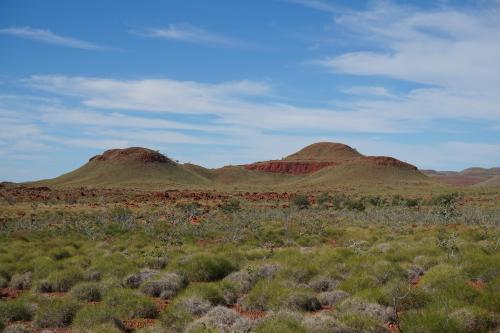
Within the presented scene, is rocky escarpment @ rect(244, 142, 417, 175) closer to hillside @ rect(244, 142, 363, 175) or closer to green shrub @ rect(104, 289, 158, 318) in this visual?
hillside @ rect(244, 142, 363, 175)

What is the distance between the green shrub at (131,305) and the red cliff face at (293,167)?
137874 mm

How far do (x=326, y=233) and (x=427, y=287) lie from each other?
13.3 m

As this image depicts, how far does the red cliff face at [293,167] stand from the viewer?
150m

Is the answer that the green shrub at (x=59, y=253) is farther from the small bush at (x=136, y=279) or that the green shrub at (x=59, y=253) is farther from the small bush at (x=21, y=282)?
the small bush at (x=136, y=279)

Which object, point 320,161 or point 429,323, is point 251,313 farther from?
point 320,161

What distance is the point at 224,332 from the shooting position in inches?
320

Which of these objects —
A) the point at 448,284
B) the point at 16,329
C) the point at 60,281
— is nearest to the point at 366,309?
the point at 448,284

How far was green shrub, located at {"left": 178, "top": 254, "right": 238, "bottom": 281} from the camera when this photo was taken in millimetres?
13781

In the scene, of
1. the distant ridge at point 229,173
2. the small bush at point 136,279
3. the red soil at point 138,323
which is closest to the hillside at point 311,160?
the distant ridge at point 229,173

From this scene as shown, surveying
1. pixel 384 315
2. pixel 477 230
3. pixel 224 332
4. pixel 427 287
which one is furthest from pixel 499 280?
pixel 477 230

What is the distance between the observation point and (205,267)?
548 inches

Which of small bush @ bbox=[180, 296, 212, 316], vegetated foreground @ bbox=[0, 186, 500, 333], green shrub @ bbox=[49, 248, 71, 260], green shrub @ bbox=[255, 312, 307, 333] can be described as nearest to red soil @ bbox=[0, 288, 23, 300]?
vegetated foreground @ bbox=[0, 186, 500, 333]

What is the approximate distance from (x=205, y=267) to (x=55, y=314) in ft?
16.3

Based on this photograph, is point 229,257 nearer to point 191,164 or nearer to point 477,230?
point 477,230
